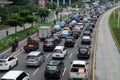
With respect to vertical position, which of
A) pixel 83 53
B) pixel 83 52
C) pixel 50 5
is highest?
pixel 50 5

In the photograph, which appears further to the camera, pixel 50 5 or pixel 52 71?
pixel 50 5

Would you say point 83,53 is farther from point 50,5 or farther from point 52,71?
point 50,5

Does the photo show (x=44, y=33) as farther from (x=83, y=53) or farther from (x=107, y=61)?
(x=107, y=61)

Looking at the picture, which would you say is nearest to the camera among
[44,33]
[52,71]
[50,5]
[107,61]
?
[52,71]

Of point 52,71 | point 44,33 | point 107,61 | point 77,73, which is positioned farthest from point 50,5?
point 77,73

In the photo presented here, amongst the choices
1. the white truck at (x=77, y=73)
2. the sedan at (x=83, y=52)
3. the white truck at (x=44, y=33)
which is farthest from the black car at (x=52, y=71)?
the white truck at (x=44, y=33)

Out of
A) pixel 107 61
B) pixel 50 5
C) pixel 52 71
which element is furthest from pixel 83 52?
pixel 50 5

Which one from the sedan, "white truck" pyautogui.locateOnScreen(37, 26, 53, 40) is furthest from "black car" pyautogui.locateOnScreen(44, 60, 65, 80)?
"white truck" pyautogui.locateOnScreen(37, 26, 53, 40)

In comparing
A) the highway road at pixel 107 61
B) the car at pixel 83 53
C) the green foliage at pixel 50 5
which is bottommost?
the highway road at pixel 107 61

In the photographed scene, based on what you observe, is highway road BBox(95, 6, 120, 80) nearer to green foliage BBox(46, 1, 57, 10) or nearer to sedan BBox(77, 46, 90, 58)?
sedan BBox(77, 46, 90, 58)

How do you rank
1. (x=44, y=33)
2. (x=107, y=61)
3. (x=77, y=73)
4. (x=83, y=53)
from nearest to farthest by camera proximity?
(x=77, y=73) < (x=107, y=61) < (x=83, y=53) < (x=44, y=33)

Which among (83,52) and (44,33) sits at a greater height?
(44,33)

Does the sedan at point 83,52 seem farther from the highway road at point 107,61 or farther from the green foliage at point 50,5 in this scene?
the green foliage at point 50,5

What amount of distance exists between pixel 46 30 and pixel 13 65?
23.4 m
